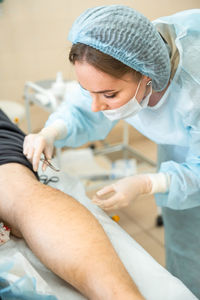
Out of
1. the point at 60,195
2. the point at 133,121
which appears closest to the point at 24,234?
the point at 60,195

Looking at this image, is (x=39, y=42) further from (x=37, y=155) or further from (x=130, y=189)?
(x=130, y=189)

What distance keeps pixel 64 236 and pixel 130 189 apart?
26cm

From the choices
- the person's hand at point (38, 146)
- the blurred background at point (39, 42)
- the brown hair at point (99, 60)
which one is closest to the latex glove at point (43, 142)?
the person's hand at point (38, 146)

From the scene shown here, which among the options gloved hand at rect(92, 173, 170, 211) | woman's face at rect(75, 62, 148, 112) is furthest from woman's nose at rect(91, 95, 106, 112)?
gloved hand at rect(92, 173, 170, 211)

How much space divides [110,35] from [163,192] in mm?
501

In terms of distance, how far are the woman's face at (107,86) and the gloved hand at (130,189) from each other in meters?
0.24

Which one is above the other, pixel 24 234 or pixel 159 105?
pixel 159 105

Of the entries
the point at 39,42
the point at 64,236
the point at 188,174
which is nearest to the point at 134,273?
the point at 64,236

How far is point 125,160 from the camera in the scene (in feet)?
8.79

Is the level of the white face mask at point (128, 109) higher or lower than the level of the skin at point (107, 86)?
lower

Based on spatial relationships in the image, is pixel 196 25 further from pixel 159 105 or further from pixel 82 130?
pixel 82 130

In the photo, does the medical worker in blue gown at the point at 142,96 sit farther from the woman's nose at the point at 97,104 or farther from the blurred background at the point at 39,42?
the blurred background at the point at 39,42

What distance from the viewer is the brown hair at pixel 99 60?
86cm

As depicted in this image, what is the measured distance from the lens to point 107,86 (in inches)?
35.3
